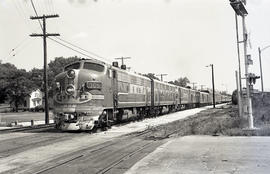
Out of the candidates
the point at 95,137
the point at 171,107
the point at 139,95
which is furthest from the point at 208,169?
the point at 171,107

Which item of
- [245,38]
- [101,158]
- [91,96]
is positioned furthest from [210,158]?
[91,96]

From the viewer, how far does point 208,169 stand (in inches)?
343

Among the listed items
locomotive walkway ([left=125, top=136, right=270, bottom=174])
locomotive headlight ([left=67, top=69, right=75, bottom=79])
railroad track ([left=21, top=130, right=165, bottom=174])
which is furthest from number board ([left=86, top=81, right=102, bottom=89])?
locomotive walkway ([left=125, top=136, right=270, bottom=174])

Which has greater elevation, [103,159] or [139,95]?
[139,95]

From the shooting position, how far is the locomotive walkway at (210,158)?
8.75 m

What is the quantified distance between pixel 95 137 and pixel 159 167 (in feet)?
27.4

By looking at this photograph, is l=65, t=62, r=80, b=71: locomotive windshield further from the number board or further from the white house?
the white house

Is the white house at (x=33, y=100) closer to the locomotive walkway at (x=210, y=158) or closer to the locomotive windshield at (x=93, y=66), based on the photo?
the locomotive windshield at (x=93, y=66)

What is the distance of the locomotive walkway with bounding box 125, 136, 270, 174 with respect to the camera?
344 inches

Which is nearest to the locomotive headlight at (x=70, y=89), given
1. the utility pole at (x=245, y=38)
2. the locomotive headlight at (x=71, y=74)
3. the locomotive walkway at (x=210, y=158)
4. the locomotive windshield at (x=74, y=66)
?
the locomotive headlight at (x=71, y=74)

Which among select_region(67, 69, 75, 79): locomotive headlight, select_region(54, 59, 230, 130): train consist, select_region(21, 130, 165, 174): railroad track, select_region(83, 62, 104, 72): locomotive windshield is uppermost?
select_region(83, 62, 104, 72): locomotive windshield

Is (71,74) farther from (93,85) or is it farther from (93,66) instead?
(93,66)

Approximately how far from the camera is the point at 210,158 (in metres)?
10.1

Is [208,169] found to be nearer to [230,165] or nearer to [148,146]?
[230,165]
